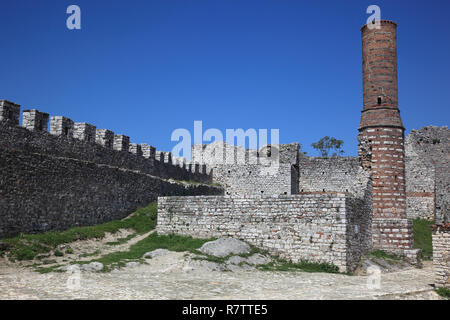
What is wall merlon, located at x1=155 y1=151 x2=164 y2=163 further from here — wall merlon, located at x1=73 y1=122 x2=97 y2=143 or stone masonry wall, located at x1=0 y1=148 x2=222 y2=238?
wall merlon, located at x1=73 y1=122 x2=97 y2=143

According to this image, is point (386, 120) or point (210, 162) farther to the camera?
point (210, 162)

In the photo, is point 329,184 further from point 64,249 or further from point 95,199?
point 64,249

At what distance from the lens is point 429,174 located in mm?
32438

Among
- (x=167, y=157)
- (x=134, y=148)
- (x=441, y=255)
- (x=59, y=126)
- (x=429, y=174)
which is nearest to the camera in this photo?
(x=441, y=255)

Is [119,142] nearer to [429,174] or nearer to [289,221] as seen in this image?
[289,221]

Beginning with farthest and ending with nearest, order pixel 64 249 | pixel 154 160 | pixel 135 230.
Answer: pixel 154 160 < pixel 135 230 < pixel 64 249

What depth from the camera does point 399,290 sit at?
11891 mm

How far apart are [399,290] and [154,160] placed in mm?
17858

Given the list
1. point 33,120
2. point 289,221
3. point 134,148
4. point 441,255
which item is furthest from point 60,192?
point 441,255

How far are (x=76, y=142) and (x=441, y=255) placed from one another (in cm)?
1580

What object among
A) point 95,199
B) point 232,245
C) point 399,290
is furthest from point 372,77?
point 95,199

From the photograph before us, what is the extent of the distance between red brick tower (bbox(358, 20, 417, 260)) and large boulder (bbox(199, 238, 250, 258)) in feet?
22.1

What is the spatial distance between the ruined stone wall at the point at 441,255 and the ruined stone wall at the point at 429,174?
19.9 metres

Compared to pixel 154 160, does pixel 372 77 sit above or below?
above
